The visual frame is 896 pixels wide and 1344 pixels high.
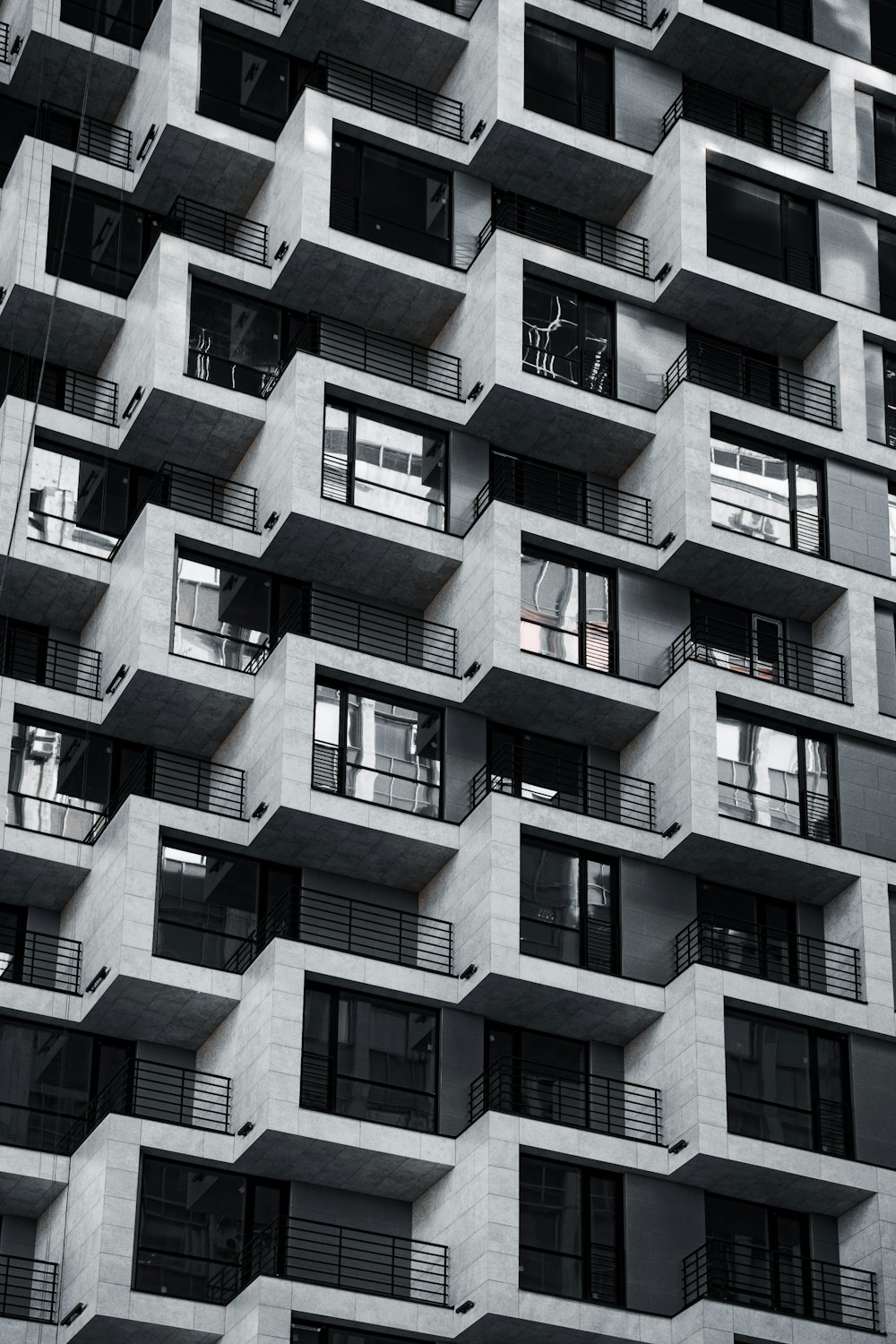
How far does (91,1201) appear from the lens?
4722 cm

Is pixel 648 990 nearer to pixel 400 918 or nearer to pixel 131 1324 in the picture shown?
pixel 400 918

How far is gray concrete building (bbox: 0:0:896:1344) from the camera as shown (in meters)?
49.2

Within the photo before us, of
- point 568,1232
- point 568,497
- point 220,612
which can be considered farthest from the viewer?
point 568,497

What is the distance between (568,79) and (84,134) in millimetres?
12795

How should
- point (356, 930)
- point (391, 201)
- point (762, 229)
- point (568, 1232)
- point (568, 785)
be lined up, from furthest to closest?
point (762, 229), point (391, 201), point (568, 785), point (356, 930), point (568, 1232)

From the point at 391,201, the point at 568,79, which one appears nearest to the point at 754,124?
the point at 568,79

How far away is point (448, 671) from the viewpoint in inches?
2172

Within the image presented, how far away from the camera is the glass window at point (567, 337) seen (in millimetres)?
57875

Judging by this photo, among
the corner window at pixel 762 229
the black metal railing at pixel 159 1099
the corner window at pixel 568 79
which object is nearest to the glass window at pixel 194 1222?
the black metal railing at pixel 159 1099

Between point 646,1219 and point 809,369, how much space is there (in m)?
23.2

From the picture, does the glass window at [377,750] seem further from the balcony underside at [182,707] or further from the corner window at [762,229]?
the corner window at [762,229]

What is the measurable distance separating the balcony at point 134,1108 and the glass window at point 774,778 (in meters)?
13.6

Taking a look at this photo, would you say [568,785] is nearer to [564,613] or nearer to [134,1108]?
[564,613]

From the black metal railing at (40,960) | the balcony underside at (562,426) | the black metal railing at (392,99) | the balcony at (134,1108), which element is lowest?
the balcony at (134,1108)
